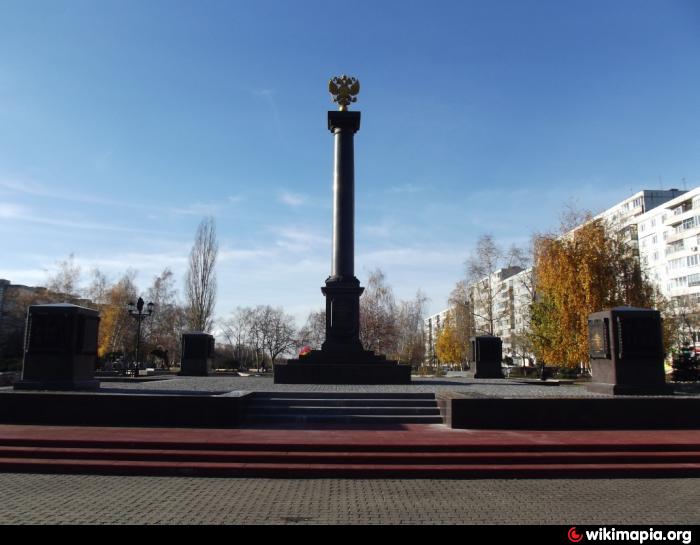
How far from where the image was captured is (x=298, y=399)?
13930 millimetres

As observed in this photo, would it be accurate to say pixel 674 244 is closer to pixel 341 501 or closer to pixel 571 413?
pixel 571 413

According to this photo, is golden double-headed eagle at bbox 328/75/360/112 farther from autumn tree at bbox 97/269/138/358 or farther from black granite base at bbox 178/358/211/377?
autumn tree at bbox 97/269/138/358

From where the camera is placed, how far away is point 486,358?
2916 centimetres

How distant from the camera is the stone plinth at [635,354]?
605 inches

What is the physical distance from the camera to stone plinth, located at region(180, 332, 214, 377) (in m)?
27.8

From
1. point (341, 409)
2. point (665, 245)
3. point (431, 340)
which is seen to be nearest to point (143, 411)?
point (341, 409)

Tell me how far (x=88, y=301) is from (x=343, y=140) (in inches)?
1845


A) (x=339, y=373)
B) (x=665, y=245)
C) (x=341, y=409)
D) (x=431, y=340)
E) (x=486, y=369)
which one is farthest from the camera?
(x=431, y=340)

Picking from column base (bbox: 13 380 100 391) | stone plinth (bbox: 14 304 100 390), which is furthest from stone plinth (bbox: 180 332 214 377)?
column base (bbox: 13 380 100 391)

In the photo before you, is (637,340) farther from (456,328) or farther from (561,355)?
(456,328)

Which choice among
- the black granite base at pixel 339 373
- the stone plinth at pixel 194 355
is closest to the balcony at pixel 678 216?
the black granite base at pixel 339 373

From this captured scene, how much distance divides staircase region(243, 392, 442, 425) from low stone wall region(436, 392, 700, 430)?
1.17 metres

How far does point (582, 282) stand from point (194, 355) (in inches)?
973

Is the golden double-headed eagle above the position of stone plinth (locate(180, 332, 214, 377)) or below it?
above
